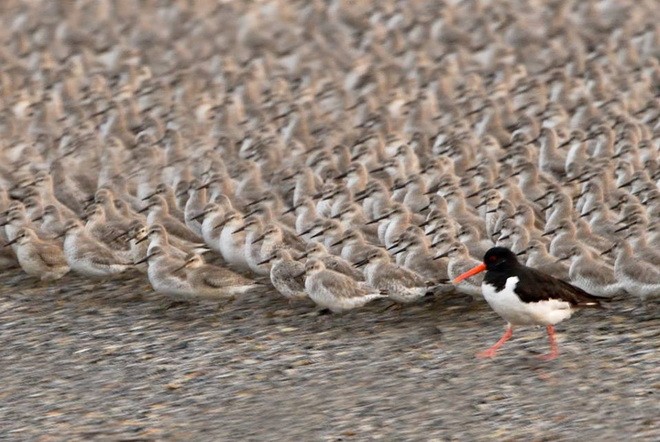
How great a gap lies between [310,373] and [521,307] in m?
1.71

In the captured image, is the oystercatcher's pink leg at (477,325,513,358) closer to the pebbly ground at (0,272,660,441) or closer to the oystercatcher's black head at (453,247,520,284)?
the pebbly ground at (0,272,660,441)

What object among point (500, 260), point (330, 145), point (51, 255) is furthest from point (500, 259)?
point (330, 145)

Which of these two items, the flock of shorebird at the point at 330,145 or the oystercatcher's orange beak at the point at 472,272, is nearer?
the oystercatcher's orange beak at the point at 472,272

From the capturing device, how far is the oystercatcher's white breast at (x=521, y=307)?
12.6m

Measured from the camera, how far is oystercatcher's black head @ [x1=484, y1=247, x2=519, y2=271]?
504 inches

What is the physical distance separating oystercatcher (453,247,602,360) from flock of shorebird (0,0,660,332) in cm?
128

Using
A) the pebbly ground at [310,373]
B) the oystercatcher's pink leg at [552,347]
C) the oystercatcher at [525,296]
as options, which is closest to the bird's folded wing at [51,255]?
the pebbly ground at [310,373]

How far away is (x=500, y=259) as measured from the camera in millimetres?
12836

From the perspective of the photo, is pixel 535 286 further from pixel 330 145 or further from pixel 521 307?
pixel 330 145

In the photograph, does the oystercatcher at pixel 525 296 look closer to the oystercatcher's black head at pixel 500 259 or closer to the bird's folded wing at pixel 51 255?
the oystercatcher's black head at pixel 500 259

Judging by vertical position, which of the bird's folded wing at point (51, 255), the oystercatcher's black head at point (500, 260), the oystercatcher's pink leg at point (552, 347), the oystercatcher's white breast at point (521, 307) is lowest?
the oystercatcher's pink leg at point (552, 347)

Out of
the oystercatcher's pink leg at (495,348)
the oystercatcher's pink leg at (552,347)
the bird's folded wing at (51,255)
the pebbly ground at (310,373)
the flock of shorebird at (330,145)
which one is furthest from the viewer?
the bird's folded wing at (51,255)

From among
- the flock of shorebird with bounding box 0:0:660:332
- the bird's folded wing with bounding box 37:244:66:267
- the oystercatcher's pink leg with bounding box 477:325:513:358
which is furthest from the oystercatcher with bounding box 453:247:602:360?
the bird's folded wing with bounding box 37:244:66:267

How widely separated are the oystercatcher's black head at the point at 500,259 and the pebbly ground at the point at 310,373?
71cm
